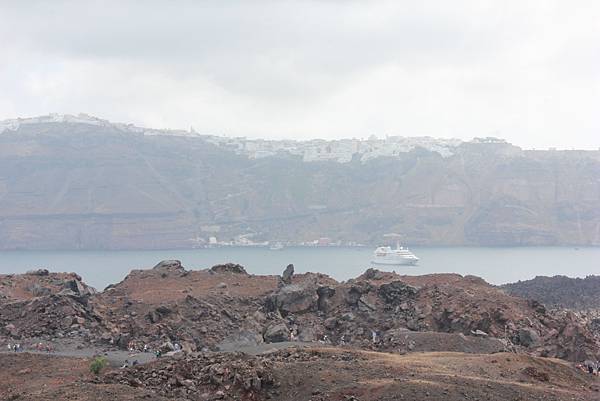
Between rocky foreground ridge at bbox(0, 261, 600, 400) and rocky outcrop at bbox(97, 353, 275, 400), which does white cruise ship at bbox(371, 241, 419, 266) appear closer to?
rocky foreground ridge at bbox(0, 261, 600, 400)

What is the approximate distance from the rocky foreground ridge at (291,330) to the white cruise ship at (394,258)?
337 ft

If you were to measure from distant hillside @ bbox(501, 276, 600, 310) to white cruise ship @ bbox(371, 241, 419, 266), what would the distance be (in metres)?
74.6

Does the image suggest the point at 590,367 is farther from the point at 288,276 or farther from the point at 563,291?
the point at 563,291

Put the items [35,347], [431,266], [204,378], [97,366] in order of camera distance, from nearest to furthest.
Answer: [204,378] → [97,366] → [35,347] → [431,266]

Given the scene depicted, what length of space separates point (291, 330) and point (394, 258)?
113626 millimetres

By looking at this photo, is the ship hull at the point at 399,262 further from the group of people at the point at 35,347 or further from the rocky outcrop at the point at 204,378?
the rocky outcrop at the point at 204,378

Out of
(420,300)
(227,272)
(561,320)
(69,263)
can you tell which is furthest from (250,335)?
(69,263)

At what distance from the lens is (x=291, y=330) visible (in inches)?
1319

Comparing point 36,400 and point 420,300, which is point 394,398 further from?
point 420,300

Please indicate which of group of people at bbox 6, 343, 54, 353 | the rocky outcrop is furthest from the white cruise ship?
the rocky outcrop

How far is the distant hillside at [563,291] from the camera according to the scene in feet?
173

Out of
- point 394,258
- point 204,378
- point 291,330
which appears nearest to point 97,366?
point 204,378

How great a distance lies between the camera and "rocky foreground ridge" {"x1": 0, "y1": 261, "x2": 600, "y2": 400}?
859 inches

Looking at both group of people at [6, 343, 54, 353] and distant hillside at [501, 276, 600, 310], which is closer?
group of people at [6, 343, 54, 353]
